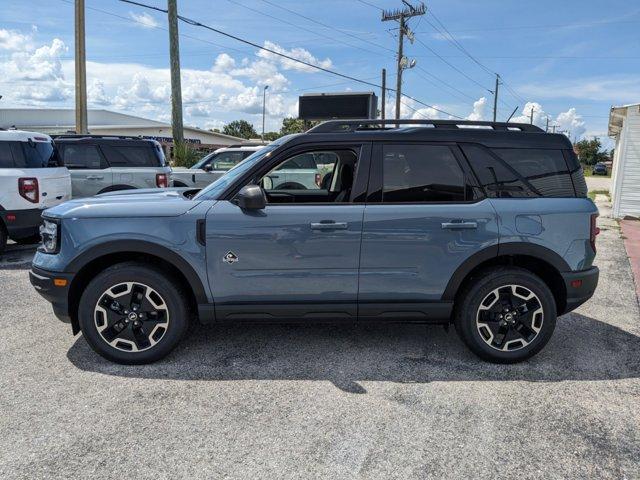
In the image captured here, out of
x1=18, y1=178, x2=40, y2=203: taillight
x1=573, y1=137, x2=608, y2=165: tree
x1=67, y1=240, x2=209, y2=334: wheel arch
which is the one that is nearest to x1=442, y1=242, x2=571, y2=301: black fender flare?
x1=67, y1=240, x2=209, y2=334: wheel arch

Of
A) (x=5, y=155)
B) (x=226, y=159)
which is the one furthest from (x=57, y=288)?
(x=226, y=159)

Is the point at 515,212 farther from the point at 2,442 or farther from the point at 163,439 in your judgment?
the point at 2,442

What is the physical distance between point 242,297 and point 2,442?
1725mm

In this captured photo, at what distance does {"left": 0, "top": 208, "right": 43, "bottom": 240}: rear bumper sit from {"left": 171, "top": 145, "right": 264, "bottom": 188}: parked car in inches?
141

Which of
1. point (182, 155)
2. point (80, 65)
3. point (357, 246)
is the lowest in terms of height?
point (357, 246)

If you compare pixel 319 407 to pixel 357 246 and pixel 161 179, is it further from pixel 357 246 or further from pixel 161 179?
pixel 161 179

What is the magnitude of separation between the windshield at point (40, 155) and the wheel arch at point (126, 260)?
4.67 m

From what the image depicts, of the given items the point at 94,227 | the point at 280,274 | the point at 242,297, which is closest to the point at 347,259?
the point at 280,274

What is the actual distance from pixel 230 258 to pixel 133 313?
865mm

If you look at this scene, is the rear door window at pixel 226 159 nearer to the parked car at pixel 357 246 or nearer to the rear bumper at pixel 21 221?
the rear bumper at pixel 21 221

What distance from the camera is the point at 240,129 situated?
10919 centimetres

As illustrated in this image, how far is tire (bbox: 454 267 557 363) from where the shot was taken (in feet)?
12.9

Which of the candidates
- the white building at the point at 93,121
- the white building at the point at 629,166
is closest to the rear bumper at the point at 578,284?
the white building at the point at 629,166

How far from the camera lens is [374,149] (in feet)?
12.9
